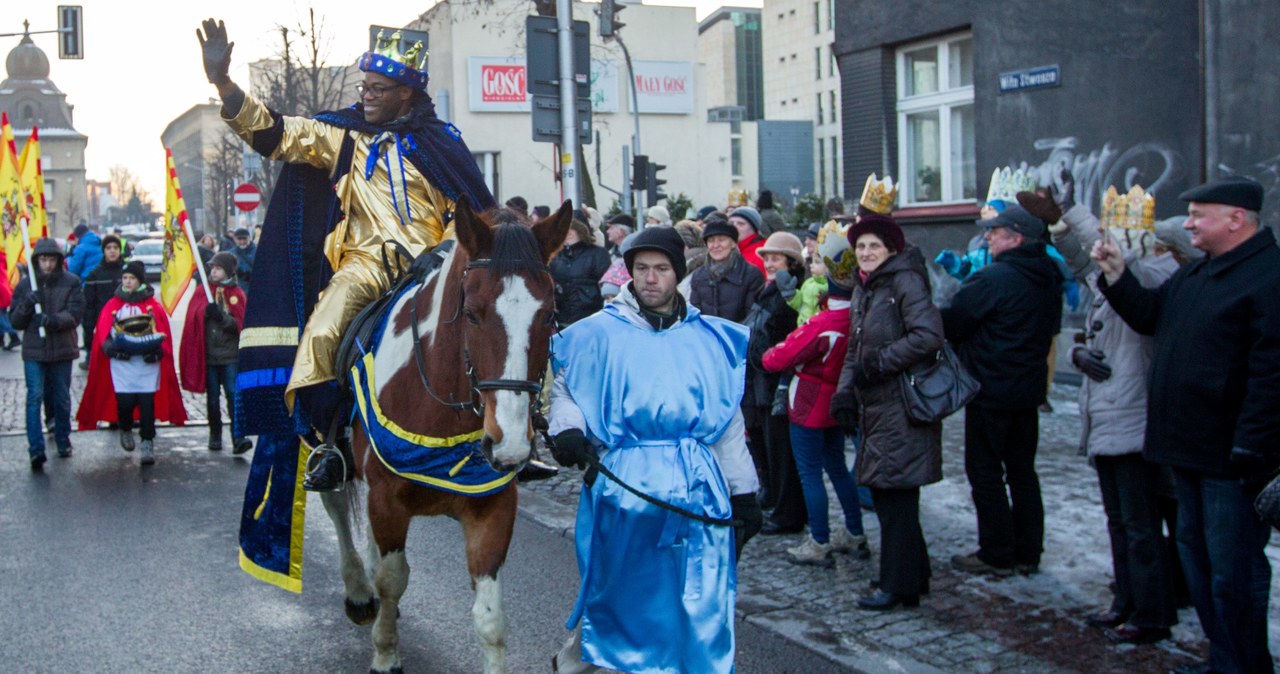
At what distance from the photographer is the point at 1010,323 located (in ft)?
21.6

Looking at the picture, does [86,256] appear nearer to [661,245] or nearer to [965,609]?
[965,609]

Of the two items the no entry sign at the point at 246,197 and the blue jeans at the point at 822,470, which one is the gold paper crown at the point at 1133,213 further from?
the no entry sign at the point at 246,197

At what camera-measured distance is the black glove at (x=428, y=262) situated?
513cm

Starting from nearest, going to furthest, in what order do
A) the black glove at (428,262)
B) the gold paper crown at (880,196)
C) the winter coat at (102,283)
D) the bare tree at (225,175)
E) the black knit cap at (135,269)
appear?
1. the black glove at (428,262)
2. the gold paper crown at (880,196)
3. the black knit cap at (135,269)
4. the winter coat at (102,283)
5. the bare tree at (225,175)

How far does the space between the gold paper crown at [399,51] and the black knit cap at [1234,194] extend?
3467 mm

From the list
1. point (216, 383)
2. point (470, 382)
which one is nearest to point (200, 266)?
point (216, 383)

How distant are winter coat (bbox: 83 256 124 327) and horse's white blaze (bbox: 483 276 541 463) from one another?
11496mm

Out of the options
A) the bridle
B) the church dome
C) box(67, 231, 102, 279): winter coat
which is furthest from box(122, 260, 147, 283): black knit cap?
the church dome

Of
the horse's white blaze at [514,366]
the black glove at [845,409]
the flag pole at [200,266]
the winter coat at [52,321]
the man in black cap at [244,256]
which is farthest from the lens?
the man in black cap at [244,256]

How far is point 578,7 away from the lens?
42.9 meters

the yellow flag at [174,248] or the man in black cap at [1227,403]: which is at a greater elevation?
the yellow flag at [174,248]

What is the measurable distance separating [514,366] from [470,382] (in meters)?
0.33

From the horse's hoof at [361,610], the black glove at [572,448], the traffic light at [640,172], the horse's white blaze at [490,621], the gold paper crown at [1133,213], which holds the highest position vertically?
the traffic light at [640,172]

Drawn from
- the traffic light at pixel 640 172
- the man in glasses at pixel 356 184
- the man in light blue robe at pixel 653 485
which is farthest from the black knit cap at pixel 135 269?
the traffic light at pixel 640 172
